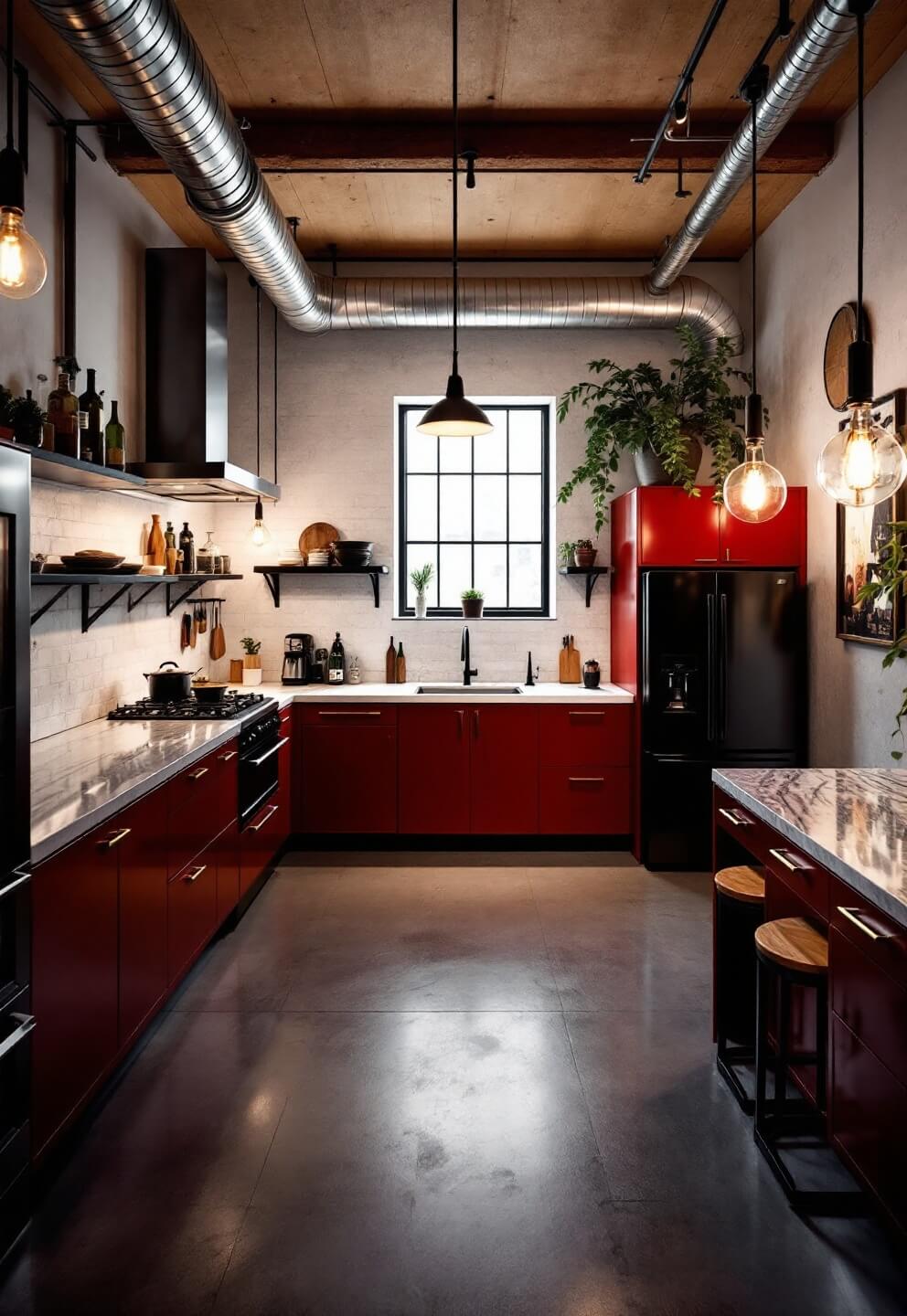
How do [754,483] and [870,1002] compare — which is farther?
[754,483]

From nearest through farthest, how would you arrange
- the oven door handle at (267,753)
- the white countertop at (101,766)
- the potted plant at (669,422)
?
the white countertop at (101,766) → the oven door handle at (267,753) → the potted plant at (669,422)

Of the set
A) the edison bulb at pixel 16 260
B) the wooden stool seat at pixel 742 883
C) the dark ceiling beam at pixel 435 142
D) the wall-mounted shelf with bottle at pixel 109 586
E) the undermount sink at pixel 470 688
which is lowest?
the wooden stool seat at pixel 742 883

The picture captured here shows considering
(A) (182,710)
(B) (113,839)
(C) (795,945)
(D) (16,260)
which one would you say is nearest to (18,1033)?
(B) (113,839)

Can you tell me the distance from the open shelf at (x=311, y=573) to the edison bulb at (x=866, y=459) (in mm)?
3721

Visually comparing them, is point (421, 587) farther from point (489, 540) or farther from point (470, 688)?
point (470, 688)

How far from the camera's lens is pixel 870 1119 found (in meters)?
1.97

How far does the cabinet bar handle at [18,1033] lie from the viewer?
6.59ft

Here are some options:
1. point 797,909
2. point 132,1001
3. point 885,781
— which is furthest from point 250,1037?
point 885,781

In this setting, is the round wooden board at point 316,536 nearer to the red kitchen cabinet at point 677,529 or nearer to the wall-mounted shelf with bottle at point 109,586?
the wall-mounted shelf with bottle at point 109,586

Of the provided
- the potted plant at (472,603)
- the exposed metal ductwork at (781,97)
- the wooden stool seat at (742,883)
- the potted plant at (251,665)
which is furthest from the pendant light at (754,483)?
the potted plant at (251,665)

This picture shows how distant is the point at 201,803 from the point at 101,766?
0.57 meters

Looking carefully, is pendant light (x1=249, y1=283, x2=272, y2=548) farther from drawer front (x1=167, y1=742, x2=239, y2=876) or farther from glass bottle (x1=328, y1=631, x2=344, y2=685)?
drawer front (x1=167, y1=742, x2=239, y2=876)

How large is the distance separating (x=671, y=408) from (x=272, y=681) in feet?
9.87

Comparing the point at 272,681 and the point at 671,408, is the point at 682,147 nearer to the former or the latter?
the point at 671,408
